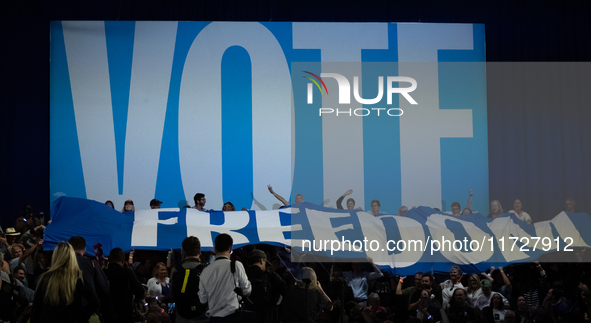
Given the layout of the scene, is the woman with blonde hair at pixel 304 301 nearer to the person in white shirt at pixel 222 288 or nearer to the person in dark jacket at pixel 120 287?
the person in white shirt at pixel 222 288

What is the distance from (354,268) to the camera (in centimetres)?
652

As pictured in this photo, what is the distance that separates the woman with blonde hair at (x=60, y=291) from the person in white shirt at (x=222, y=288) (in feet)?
2.76

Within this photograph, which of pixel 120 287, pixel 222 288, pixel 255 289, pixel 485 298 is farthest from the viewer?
pixel 485 298

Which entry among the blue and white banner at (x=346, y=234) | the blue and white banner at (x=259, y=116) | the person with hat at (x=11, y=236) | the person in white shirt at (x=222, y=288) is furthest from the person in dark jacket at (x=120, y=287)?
the blue and white banner at (x=259, y=116)

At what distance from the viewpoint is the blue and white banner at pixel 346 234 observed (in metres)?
6.79

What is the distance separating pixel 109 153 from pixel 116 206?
1.02 m

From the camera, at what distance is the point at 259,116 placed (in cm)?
1091

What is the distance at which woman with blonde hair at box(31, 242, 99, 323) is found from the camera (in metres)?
3.71

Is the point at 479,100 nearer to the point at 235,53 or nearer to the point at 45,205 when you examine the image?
the point at 235,53

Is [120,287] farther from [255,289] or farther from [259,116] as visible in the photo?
[259,116]

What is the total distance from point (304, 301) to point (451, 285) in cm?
207

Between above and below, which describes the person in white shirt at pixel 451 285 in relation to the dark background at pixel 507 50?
below

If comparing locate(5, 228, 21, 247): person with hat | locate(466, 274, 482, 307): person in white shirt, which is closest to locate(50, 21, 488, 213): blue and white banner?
locate(5, 228, 21, 247): person with hat

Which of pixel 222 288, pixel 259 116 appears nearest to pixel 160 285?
pixel 222 288
